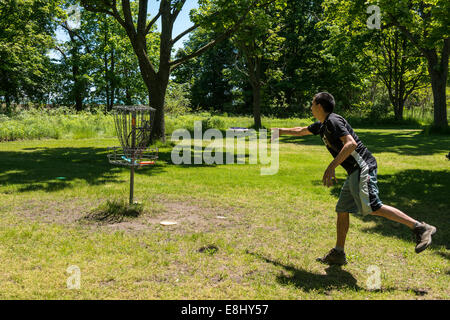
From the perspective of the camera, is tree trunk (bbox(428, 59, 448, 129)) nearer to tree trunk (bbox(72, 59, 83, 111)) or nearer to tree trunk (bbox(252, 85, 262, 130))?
tree trunk (bbox(252, 85, 262, 130))

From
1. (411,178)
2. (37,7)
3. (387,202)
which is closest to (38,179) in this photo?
(387,202)

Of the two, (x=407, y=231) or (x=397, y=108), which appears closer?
(x=407, y=231)

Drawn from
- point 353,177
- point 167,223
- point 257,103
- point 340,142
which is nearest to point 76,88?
point 257,103

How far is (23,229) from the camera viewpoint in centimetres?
503

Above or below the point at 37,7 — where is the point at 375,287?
below

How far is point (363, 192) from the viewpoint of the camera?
12.5 feet

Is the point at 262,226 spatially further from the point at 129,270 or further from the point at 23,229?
the point at 23,229

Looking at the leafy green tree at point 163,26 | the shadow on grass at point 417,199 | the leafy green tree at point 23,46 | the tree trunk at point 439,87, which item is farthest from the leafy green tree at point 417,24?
the leafy green tree at point 23,46

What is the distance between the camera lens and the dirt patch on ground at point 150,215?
17.6ft

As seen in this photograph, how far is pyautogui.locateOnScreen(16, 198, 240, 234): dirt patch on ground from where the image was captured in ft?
17.6

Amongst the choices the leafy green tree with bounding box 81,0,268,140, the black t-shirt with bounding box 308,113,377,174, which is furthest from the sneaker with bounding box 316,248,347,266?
the leafy green tree with bounding box 81,0,268,140

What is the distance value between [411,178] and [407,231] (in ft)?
13.2

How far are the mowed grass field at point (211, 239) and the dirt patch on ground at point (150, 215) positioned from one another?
0.06ft

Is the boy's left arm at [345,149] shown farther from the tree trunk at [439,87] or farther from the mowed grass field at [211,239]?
the tree trunk at [439,87]
